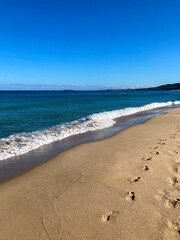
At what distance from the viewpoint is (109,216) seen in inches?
107

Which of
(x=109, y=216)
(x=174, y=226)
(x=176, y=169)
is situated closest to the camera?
(x=174, y=226)

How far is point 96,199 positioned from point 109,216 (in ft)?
1.62

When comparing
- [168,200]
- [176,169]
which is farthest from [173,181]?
[168,200]

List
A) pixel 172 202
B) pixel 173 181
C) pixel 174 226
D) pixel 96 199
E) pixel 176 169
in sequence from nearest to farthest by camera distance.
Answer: pixel 174 226 → pixel 172 202 → pixel 96 199 → pixel 173 181 → pixel 176 169

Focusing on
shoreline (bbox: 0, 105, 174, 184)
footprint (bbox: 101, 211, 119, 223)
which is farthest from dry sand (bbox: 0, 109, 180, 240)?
shoreline (bbox: 0, 105, 174, 184)

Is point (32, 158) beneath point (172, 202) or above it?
beneath

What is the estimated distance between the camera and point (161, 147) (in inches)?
232

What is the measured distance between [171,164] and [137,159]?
0.97 metres

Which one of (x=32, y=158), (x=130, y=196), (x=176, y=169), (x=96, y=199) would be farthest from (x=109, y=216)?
(x=32, y=158)

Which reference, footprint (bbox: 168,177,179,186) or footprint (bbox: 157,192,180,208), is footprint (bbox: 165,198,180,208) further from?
footprint (bbox: 168,177,179,186)

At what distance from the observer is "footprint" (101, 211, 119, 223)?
2647mm

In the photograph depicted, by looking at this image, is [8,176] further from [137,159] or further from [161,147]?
[161,147]

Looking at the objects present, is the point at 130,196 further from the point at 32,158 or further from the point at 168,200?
the point at 32,158

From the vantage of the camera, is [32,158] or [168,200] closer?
[168,200]
